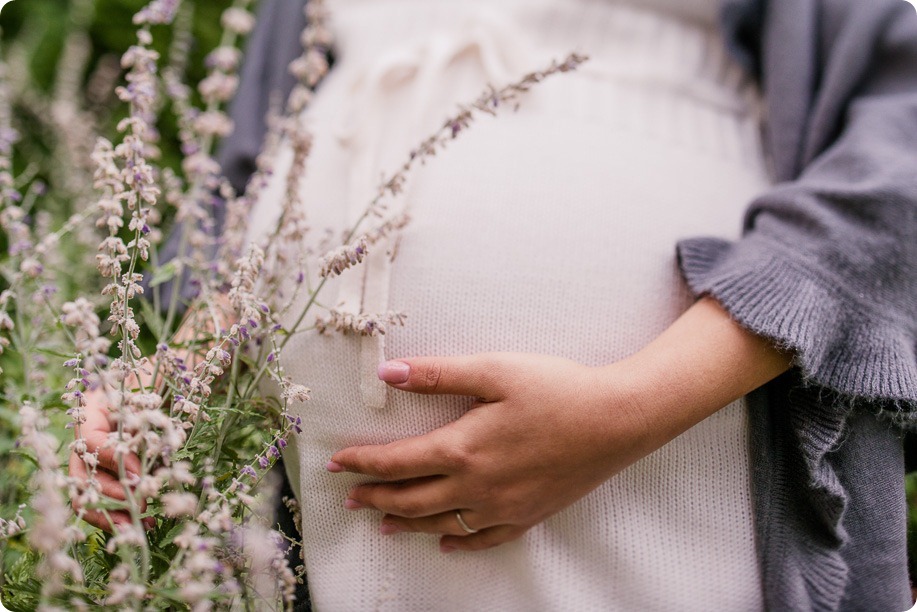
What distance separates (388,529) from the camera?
75cm

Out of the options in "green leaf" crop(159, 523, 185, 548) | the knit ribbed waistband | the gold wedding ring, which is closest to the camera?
"green leaf" crop(159, 523, 185, 548)

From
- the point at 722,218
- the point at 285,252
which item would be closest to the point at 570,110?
the point at 722,218

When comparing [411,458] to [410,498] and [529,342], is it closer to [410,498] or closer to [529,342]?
[410,498]

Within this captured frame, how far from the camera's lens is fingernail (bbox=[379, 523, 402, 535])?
75 cm

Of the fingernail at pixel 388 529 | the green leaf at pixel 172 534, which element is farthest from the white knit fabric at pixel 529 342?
the green leaf at pixel 172 534

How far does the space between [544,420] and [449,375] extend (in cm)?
10

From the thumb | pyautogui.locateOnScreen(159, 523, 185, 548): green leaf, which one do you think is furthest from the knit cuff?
pyautogui.locateOnScreen(159, 523, 185, 548): green leaf

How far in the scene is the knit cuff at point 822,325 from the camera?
69cm

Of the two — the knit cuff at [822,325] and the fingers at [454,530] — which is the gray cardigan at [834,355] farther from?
the fingers at [454,530]

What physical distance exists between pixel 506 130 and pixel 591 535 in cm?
50

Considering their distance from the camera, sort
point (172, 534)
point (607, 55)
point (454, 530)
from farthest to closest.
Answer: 1. point (607, 55)
2. point (454, 530)
3. point (172, 534)

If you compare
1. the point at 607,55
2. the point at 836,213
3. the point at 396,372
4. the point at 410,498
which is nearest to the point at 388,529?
the point at 410,498

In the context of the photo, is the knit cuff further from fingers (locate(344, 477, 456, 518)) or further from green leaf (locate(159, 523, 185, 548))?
green leaf (locate(159, 523, 185, 548))

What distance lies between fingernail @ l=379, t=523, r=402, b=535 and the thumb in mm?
159
